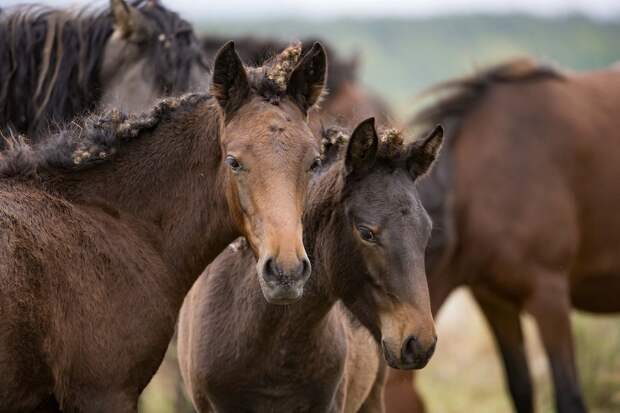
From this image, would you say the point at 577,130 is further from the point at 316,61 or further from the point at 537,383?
the point at 316,61

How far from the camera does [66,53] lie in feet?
21.3

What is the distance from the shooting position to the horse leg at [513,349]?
8375mm

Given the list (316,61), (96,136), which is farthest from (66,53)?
(316,61)

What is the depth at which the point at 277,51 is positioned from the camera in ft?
27.8

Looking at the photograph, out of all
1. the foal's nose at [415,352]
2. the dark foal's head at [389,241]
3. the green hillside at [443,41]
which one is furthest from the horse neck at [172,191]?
the green hillside at [443,41]

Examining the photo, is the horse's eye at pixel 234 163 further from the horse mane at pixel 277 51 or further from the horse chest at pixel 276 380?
the horse mane at pixel 277 51

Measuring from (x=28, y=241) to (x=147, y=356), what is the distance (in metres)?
0.67

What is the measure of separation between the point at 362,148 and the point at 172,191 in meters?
0.85

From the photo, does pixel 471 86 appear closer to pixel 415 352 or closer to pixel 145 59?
pixel 145 59

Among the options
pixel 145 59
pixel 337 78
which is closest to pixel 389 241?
pixel 145 59

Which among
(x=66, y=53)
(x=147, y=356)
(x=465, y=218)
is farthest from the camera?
(x=465, y=218)

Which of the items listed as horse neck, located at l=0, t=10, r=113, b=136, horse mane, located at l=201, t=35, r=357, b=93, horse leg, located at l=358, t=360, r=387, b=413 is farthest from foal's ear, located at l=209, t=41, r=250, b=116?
horse mane, located at l=201, t=35, r=357, b=93

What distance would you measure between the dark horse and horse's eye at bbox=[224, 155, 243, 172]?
6.68 ft

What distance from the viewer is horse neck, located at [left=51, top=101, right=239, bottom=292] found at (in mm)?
4598
